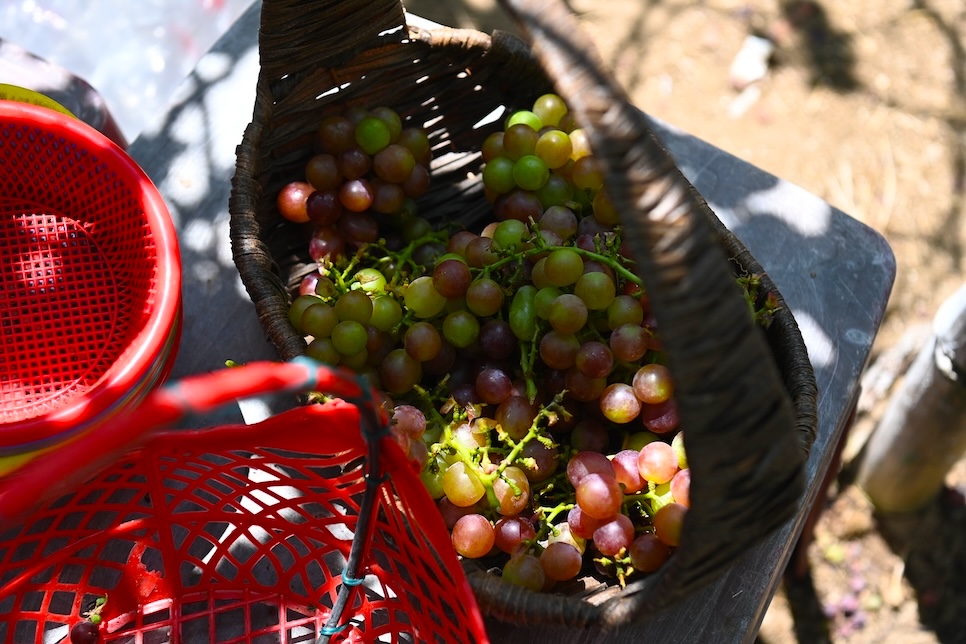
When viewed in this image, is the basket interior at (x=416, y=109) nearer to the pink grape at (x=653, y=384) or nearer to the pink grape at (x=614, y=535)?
the pink grape at (x=653, y=384)

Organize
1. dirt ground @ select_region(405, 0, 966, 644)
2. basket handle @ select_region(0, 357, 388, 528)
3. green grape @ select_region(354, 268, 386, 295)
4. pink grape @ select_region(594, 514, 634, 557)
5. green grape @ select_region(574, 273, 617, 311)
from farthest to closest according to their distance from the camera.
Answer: dirt ground @ select_region(405, 0, 966, 644) → green grape @ select_region(354, 268, 386, 295) → green grape @ select_region(574, 273, 617, 311) → pink grape @ select_region(594, 514, 634, 557) → basket handle @ select_region(0, 357, 388, 528)

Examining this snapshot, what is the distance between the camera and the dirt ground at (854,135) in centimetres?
173

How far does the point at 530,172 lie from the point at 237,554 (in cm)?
61

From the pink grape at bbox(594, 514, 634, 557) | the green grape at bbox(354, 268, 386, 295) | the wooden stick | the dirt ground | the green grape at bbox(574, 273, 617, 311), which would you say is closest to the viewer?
the pink grape at bbox(594, 514, 634, 557)

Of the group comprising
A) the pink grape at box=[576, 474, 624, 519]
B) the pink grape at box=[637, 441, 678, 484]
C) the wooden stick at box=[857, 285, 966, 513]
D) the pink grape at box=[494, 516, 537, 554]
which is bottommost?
the wooden stick at box=[857, 285, 966, 513]

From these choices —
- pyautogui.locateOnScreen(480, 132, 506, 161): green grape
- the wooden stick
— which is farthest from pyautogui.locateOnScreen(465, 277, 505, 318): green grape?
the wooden stick

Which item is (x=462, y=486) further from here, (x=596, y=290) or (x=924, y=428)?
(x=924, y=428)

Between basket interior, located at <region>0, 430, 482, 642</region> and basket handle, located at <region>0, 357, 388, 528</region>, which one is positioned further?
basket interior, located at <region>0, 430, 482, 642</region>

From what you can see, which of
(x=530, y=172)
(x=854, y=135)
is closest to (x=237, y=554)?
(x=530, y=172)

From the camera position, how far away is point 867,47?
238 cm

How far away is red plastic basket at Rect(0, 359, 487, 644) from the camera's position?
867mm

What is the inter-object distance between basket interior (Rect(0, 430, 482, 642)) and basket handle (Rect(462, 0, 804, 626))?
40cm

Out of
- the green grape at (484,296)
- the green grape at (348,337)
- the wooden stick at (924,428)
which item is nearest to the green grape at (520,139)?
the green grape at (484,296)

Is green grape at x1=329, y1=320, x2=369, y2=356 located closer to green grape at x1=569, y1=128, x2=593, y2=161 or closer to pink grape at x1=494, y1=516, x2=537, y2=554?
pink grape at x1=494, y1=516, x2=537, y2=554
